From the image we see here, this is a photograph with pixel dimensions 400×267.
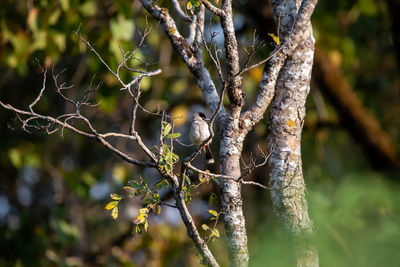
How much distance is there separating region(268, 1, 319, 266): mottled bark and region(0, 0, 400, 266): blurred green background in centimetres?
15

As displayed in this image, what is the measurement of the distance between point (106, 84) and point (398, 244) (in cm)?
433

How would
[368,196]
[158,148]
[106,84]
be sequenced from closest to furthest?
[368,196]
[158,148]
[106,84]

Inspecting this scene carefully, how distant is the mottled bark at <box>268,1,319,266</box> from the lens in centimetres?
273

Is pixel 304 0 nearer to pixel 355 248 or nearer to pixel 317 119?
pixel 355 248

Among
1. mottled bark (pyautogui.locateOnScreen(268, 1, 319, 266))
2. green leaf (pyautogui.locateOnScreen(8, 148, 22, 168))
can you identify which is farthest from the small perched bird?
green leaf (pyautogui.locateOnScreen(8, 148, 22, 168))

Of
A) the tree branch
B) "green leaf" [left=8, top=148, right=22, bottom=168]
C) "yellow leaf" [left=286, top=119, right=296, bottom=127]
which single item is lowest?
"yellow leaf" [left=286, top=119, right=296, bottom=127]

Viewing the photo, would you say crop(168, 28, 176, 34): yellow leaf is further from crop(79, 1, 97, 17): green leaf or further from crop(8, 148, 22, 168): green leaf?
crop(8, 148, 22, 168): green leaf

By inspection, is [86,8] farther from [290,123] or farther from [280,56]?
[290,123]

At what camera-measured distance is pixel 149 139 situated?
28.4 ft

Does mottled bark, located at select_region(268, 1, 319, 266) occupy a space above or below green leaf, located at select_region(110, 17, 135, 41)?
below

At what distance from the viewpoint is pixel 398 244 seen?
1.40m

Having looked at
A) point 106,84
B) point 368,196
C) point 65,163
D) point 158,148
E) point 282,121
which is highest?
point 65,163

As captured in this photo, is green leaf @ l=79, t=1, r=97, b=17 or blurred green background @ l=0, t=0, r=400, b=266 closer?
blurred green background @ l=0, t=0, r=400, b=266

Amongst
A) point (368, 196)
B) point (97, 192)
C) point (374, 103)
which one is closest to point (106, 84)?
point (97, 192)
